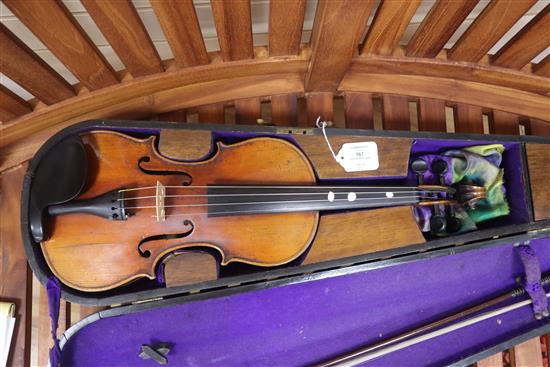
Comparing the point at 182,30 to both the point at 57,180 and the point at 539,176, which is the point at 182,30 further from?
the point at 539,176

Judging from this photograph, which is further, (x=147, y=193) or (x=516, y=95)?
(x=516, y=95)

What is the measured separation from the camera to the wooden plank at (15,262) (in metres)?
1.24

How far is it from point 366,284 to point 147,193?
29.6 inches

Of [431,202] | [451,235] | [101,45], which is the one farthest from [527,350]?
[101,45]

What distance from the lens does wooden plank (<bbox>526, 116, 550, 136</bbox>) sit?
142 centimetres

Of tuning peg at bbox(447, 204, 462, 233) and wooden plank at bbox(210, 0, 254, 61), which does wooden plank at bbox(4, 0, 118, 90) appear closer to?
wooden plank at bbox(210, 0, 254, 61)

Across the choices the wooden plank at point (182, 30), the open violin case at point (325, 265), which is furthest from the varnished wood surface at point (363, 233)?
the wooden plank at point (182, 30)

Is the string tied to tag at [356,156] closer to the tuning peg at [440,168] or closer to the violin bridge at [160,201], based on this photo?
the tuning peg at [440,168]

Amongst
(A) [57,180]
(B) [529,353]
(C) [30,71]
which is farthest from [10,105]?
(B) [529,353]

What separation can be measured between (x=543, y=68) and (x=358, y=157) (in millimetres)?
690

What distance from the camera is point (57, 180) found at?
999 mm

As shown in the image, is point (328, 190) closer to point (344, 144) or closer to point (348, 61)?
point (344, 144)

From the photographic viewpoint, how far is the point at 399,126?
52.5 inches

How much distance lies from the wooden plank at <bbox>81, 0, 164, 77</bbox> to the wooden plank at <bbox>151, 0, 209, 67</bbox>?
0.18 feet
